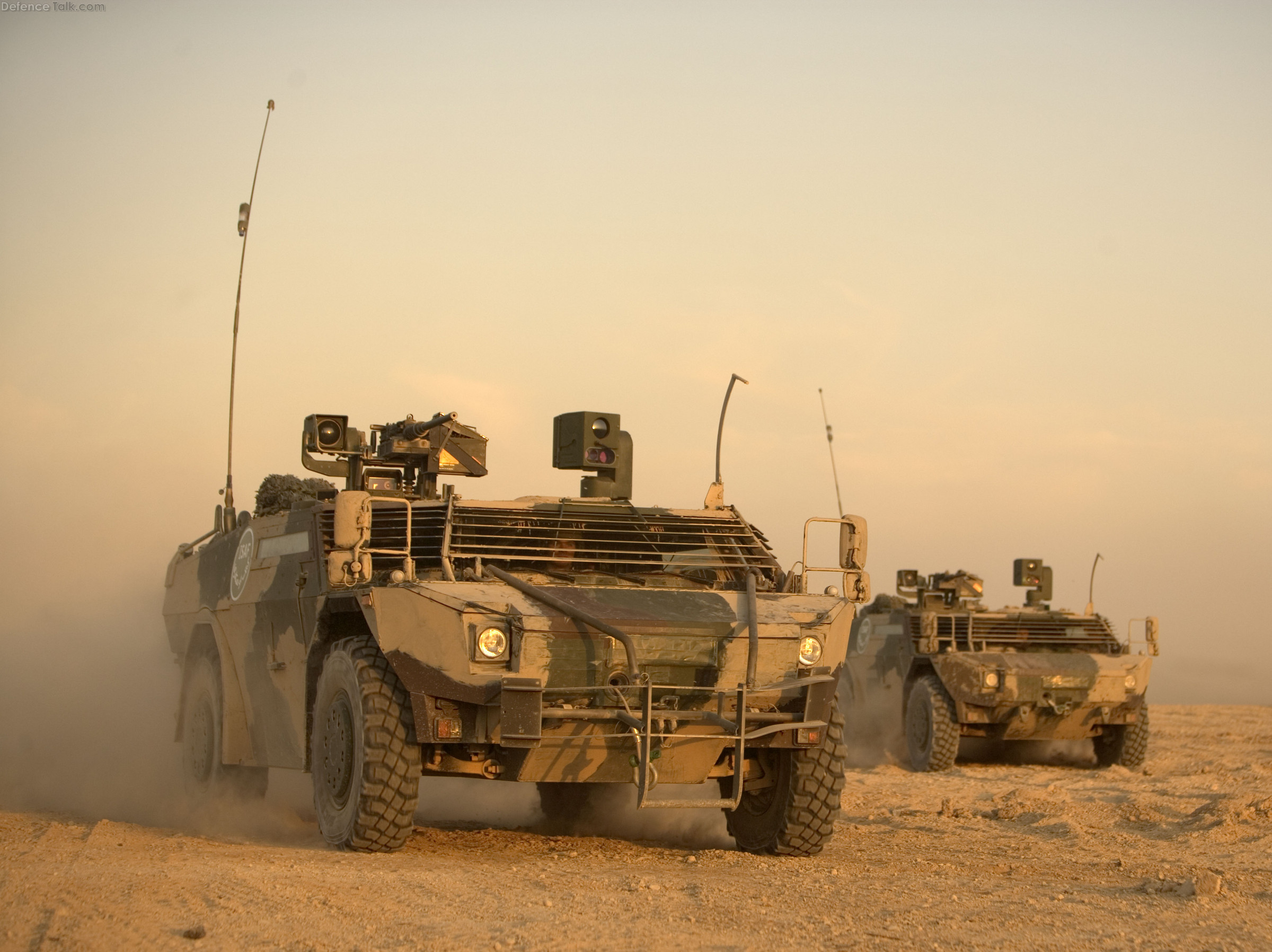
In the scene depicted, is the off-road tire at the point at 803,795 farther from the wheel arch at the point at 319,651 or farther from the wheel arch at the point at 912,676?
the wheel arch at the point at 912,676

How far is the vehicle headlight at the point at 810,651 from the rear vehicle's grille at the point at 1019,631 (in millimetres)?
9292

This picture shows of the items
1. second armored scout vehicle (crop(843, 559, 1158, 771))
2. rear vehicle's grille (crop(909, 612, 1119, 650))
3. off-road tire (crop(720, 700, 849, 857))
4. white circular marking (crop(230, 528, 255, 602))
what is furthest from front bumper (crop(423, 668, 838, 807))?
rear vehicle's grille (crop(909, 612, 1119, 650))

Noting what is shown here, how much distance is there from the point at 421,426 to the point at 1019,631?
9386 mm

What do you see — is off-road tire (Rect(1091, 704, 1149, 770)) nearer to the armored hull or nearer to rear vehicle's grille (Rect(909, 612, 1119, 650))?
rear vehicle's grille (Rect(909, 612, 1119, 650))

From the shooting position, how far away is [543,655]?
26.0 ft

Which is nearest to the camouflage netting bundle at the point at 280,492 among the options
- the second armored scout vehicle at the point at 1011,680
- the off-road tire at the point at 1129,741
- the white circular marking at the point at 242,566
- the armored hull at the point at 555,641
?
the white circular marking at the point at 242,566

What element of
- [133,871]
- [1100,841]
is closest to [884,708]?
[1100,841]

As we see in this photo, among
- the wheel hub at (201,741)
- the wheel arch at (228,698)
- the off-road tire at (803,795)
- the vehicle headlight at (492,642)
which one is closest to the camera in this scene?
the vehicle headlight at (492,642)

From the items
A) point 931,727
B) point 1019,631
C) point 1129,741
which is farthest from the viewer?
point 1019,631

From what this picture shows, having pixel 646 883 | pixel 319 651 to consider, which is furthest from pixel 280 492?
pixel 646 883

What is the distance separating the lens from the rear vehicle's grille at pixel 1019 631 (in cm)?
1766

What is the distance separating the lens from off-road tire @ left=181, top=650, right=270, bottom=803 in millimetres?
10938

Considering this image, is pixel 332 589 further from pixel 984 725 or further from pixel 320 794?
pixel 984 725

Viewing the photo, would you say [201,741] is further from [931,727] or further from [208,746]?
[931,727]
